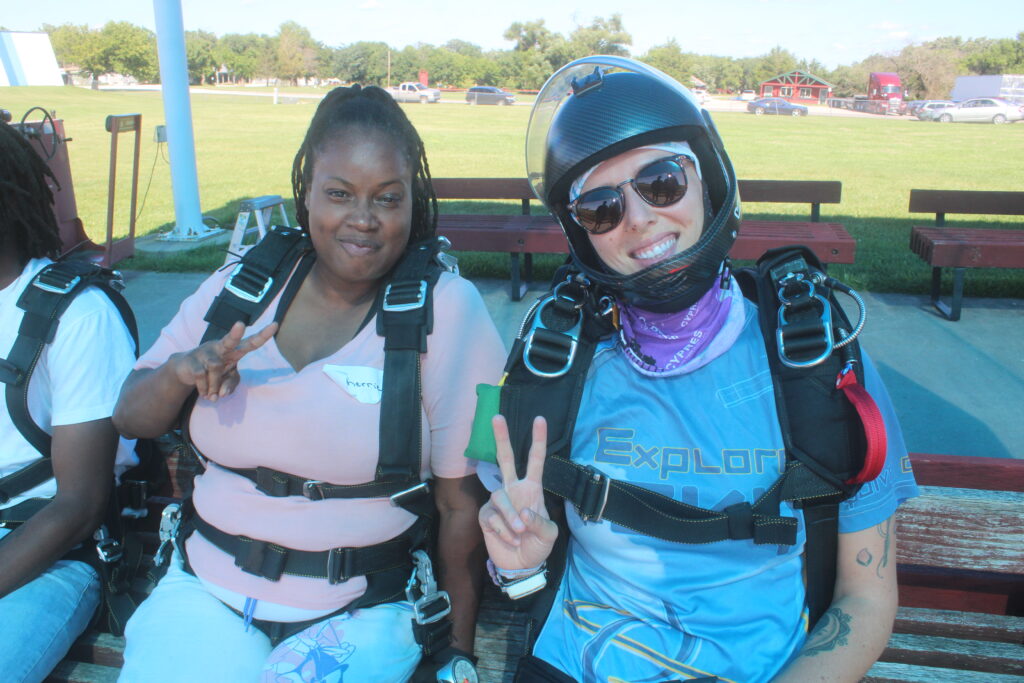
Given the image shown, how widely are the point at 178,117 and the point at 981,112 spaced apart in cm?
4270

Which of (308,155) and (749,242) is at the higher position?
(308,155)

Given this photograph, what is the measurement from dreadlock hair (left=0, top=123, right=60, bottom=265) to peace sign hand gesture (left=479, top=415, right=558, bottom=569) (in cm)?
178

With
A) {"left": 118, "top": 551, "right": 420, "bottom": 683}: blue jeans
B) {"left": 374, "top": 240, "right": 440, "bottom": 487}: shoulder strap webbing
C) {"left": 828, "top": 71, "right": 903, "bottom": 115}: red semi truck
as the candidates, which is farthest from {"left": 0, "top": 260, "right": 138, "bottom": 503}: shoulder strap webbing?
{"left": 828, "top": 71, "right": 903, "bottom": 115}: red semi truck

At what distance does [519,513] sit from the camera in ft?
5.19

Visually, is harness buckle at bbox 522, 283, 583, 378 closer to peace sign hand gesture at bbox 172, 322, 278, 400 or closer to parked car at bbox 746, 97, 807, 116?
peace sign hand gesture at bbox 172, 322, 278, 400

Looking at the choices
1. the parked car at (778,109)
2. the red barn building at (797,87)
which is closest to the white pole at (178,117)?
the parked car at (778,109)

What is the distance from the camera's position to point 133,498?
8.58ft

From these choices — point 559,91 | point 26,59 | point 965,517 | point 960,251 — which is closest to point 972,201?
point 960,251

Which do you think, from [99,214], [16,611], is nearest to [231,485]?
[16,611]

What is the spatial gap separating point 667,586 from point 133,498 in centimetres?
183

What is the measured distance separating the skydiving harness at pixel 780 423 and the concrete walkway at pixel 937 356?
3.15 m

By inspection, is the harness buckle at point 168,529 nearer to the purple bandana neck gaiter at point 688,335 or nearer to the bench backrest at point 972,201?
the purple bandana neck gaiter at point 688,335

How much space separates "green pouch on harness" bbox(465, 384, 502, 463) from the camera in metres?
1.84

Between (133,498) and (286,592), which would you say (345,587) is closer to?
(286,592)
